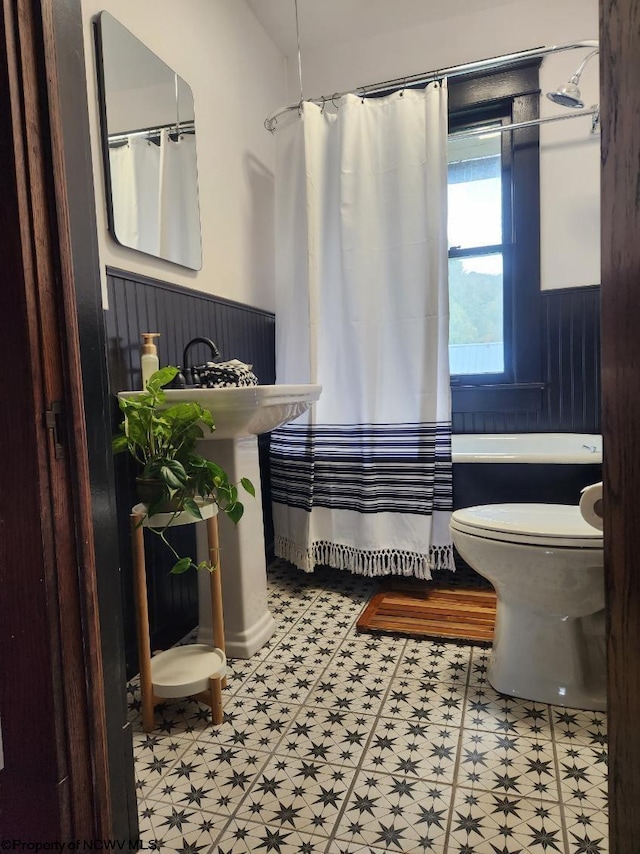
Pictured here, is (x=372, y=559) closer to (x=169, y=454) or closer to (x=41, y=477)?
(x=169, y=454)

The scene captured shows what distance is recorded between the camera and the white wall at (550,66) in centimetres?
251

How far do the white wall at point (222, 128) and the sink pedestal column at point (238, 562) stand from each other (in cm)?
67

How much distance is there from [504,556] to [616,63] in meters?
1.13

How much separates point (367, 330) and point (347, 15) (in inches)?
64.3

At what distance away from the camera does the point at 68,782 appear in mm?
775

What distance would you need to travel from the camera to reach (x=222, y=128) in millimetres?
2180

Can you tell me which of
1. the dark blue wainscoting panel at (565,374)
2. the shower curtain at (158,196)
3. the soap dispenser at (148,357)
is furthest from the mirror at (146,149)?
the dark blue wainscoting panel at (565,374)

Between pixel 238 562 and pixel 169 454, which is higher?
pixel 169 454

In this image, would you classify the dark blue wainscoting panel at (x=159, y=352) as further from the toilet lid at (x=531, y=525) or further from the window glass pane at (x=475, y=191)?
the window glass pane at (x=475, y=191)

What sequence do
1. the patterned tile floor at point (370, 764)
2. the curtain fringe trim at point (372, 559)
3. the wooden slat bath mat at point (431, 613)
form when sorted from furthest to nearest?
the curtain fringe trim at point (372, 559)
the wooden slat bath mat at point (431, 613)
the patterned tile floor at point (370, 764)

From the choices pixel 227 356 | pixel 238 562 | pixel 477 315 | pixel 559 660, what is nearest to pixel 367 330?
pixel 227 356

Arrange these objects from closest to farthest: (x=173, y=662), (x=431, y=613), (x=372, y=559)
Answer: (x=173, y=662) → (x=431, y=613) → (x=372, y=559)

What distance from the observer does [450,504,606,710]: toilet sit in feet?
4.35

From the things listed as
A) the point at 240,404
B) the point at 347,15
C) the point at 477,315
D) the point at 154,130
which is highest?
the point at 347,15
